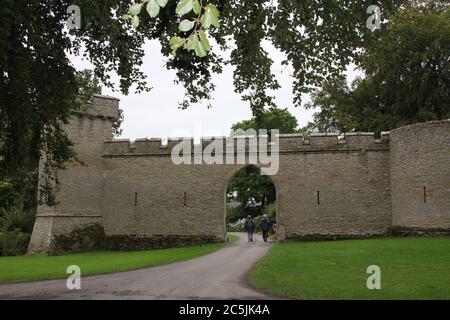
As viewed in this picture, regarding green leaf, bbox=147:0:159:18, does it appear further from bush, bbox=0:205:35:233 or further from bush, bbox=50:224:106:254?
bush, bbox=0:205:35:233

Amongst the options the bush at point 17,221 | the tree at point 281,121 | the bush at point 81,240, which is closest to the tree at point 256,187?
the tree at point 281,121

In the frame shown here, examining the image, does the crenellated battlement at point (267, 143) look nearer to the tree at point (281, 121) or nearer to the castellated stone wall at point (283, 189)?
the castellated stone wall at point (283, 189)

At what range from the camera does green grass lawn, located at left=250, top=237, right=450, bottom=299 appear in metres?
8.27

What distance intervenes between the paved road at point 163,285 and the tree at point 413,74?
16.0 metres

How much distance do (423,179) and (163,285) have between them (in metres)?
12.4

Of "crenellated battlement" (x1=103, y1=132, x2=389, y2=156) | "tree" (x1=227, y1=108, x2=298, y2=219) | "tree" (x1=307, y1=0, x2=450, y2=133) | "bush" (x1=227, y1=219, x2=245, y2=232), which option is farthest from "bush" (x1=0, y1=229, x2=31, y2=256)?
"tree" (x1=227, y1=108, x2=298, y2=219)

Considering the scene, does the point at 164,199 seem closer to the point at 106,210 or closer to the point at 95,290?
the point at 106,210

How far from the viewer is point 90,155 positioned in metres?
23.2

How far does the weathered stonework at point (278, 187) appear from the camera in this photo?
63.0ft

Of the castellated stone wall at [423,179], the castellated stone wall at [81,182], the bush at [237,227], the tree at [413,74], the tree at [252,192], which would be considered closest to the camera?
the castellated stone wall at [423,179]

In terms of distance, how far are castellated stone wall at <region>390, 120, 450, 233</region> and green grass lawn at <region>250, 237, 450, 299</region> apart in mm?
2290

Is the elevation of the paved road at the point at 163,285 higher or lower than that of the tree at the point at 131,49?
lower

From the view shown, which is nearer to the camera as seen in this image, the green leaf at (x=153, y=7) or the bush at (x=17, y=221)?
the green leaf at (x=153, y=7)

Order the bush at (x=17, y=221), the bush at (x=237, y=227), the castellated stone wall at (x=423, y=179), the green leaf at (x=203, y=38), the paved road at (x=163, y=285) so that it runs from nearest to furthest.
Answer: the green leaf at (x=203, y=38), the paved road at (x=163, y=285), the castellated stone wall at (x=423, y=179), the bush at (x=17, y=221), the bush at (x=237, y=227)
